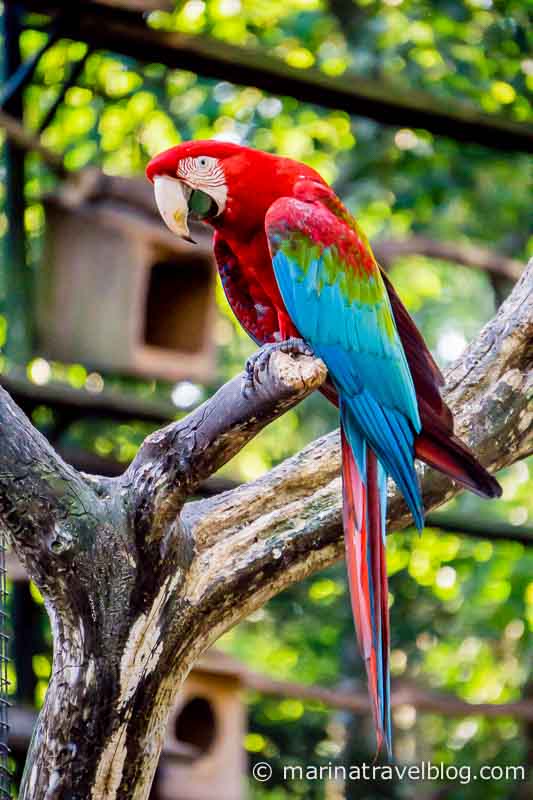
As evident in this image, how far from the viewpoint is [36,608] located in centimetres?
355

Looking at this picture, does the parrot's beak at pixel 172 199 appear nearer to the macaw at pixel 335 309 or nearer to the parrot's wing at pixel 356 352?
the macaw at pixel 335 309

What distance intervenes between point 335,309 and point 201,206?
0.32 m

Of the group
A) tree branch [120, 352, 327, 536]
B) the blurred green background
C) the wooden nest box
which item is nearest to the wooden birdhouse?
the blurred green background

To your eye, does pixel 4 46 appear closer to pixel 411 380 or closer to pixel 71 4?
pixel 71 4

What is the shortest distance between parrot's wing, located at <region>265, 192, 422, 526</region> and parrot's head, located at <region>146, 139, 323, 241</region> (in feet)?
0.22

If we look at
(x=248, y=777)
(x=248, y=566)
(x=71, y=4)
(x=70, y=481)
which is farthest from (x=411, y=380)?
(x=248, y=777)

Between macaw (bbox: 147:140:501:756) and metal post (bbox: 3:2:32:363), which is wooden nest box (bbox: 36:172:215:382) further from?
macaw (bbox: 147:140:501:756)

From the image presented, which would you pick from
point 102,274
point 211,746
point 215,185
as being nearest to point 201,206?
point 215,185

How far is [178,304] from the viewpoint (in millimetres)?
3936

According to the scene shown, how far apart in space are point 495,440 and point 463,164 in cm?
291

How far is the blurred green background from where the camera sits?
4.25 m

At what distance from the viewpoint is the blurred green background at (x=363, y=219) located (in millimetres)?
4246

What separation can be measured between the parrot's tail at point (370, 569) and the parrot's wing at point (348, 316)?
0.04m

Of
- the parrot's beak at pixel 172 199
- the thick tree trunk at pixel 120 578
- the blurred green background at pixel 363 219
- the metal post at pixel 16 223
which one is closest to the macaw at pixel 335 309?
the parrot's beak at pixel 172 199
